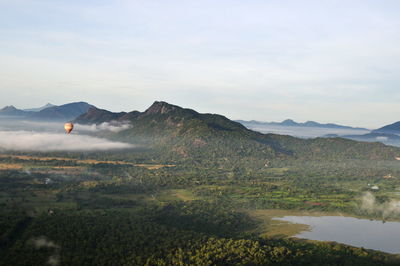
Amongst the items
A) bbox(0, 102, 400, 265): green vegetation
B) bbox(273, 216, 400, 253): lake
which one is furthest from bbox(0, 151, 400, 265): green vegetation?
bbox(273, 216, 400, 253): lake

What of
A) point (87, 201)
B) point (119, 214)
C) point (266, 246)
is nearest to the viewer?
point (266, 246)

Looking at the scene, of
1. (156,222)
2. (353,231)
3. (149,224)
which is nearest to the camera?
(149,224)

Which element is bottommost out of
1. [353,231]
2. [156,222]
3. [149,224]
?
[353,231]

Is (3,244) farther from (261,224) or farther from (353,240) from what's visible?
(353,240)

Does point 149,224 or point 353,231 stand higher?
point 149,224

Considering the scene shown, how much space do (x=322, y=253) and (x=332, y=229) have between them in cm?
4030

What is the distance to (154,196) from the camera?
168875mm

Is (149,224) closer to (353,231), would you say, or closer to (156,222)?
(156,222)

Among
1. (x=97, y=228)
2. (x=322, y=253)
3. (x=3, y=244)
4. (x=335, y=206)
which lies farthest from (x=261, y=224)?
(x=3, y=244)

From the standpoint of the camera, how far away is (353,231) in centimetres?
13900

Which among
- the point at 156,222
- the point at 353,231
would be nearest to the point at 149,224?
the point at 156,222

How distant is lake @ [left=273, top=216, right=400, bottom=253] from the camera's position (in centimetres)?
12631

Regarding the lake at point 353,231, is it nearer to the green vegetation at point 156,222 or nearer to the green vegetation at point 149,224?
the green vegetation at point 156,222

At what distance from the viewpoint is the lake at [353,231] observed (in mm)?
126312
